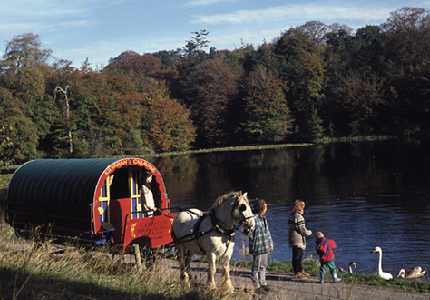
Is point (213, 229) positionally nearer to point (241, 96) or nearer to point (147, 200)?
point (147, 200)

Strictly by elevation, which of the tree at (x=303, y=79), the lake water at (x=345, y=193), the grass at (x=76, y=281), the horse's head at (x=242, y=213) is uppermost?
the tree at (x=303, y=79)

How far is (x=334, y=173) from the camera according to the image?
45.0 metres


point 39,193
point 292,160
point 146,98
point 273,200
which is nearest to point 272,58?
point 146,98

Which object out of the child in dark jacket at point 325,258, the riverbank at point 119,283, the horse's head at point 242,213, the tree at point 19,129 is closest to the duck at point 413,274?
the riverbank at point 119,283

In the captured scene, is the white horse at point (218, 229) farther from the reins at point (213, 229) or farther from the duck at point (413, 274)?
the duck at point (413, 274)

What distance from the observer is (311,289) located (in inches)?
462

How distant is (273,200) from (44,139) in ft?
138

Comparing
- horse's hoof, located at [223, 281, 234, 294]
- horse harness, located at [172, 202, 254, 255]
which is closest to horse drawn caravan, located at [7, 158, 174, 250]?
horse harness, located at [172, 202, 254, 255]

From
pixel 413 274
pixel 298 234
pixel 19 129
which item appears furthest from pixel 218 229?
pixel 19 129

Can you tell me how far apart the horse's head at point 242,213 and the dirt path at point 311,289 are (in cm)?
105

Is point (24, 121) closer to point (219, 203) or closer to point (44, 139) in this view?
point (44, 139)

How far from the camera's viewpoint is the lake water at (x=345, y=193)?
66.0 ft

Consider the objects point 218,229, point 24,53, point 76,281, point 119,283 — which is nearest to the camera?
point 76,281

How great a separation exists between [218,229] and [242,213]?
56cm
